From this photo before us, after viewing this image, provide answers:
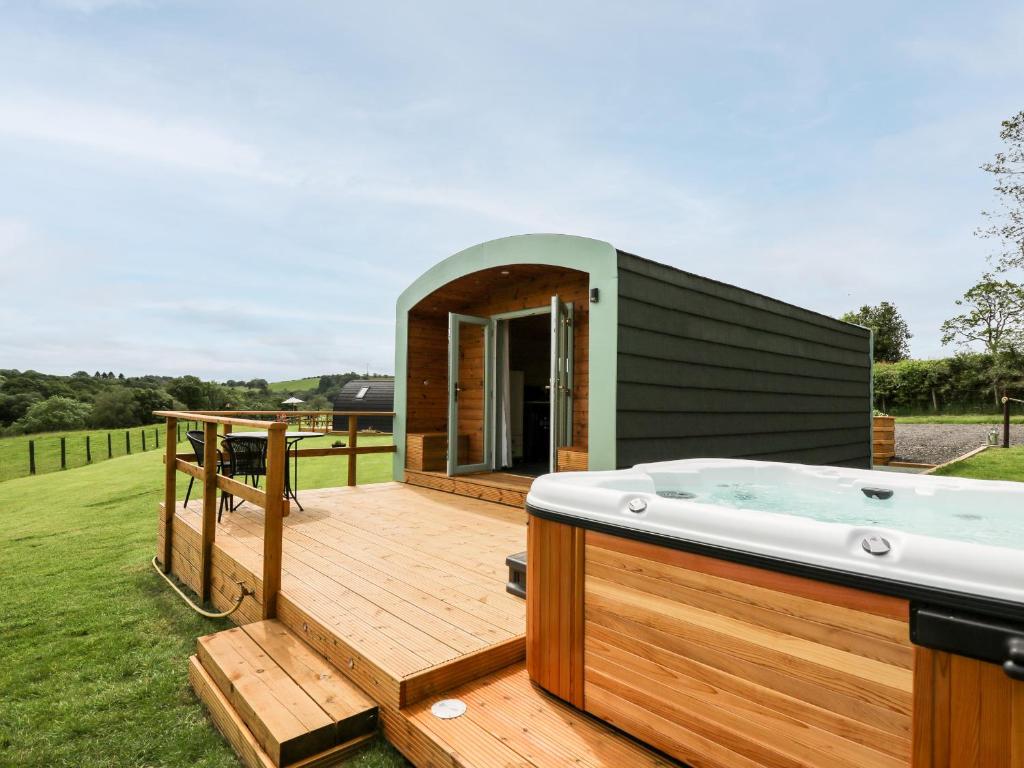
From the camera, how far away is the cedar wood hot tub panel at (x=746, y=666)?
3.23 ft

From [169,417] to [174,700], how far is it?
2.26 metres

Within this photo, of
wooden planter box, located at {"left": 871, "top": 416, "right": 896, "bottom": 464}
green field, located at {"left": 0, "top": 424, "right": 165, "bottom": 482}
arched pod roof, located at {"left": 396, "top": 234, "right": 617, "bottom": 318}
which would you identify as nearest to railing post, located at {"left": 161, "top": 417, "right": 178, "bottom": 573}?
arched pod roof, located at {"left": 396, "top": 234, "right": 617, "bottom": 318}

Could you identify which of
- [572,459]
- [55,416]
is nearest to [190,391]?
[55,416]

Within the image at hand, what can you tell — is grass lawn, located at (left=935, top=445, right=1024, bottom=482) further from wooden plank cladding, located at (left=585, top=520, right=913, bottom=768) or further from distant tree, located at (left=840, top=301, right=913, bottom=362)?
distant tree, located at (left=840, top=301, right=913, bottom=362)

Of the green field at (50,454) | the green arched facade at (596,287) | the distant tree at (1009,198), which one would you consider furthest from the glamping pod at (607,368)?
the green field at (50,454)

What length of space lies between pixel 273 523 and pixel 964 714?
2.54 meters

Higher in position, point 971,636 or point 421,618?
point 971,636

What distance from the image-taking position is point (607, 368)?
386 cm

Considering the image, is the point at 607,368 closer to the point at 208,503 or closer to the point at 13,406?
the point at 208,503

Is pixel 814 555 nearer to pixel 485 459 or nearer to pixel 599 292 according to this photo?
pixel 599 292

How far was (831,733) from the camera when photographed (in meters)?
1.13

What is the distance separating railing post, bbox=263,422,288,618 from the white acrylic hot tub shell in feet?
4.72

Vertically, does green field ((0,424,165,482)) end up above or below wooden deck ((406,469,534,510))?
below

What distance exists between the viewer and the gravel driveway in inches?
351
